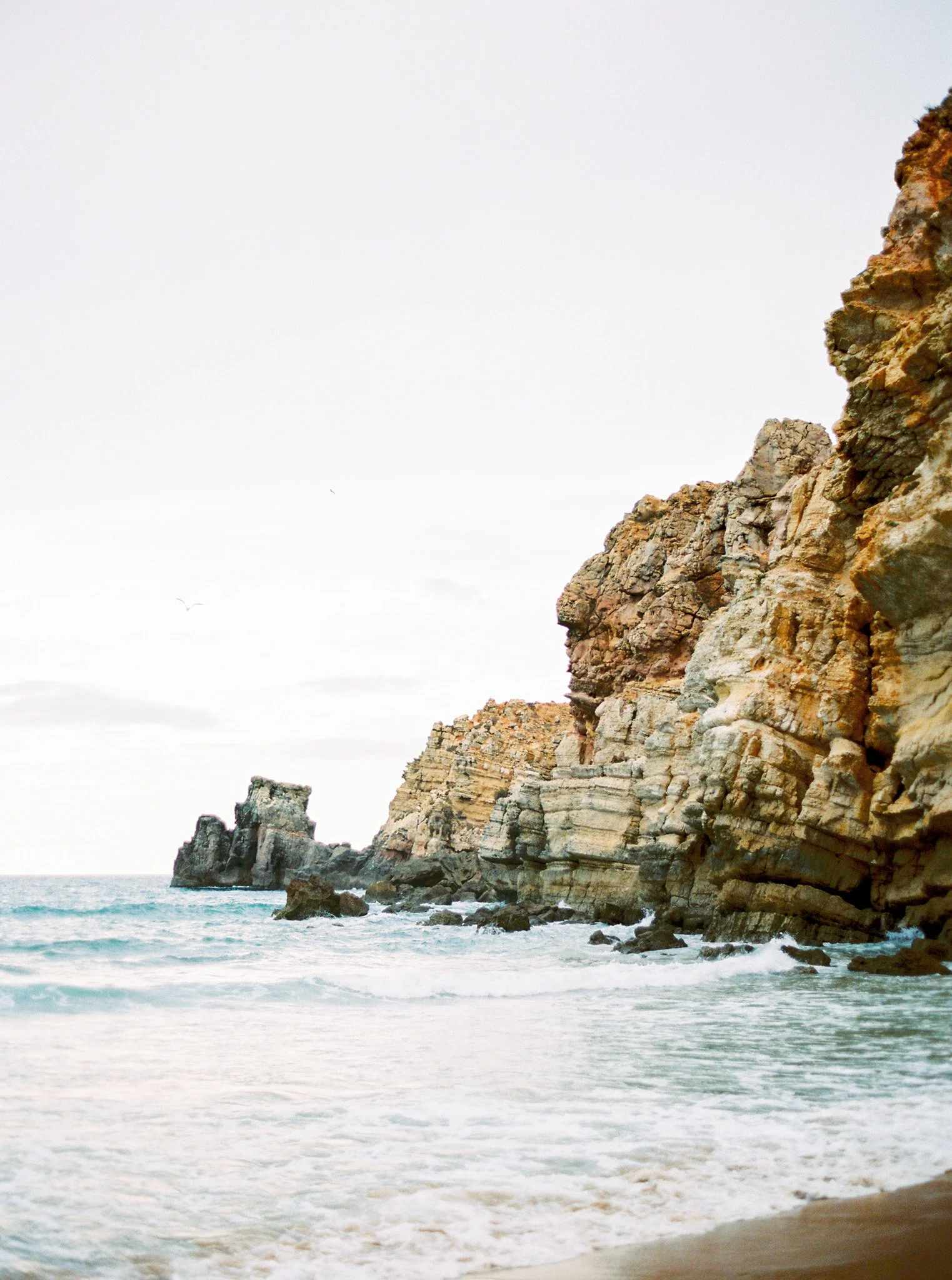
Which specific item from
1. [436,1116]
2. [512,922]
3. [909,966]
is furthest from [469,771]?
[436,1116]

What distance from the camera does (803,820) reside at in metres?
22.5

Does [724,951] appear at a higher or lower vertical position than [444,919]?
higher

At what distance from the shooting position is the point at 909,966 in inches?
679

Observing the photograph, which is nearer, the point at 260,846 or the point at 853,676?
the point at 853,676

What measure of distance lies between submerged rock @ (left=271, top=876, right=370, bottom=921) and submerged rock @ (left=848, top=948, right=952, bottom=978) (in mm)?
29291

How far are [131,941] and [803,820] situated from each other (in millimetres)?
18870

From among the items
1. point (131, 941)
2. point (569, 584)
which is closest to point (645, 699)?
Answer: point (569, 584)

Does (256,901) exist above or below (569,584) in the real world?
below

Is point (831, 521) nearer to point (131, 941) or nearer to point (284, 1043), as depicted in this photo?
point (284, 1043)

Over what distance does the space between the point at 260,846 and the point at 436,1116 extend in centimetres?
7931

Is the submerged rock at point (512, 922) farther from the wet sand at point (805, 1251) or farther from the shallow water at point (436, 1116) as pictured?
the wet sand at point (805, 1251)

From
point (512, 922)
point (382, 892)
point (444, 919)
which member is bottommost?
point (382, 892)

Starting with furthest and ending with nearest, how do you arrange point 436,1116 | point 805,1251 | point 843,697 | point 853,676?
point 853,676, point 843,697, point 436,1116, point 805,1251

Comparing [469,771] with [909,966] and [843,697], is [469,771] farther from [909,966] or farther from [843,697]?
[909,966]
